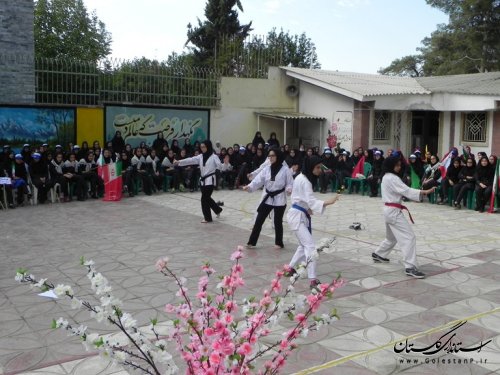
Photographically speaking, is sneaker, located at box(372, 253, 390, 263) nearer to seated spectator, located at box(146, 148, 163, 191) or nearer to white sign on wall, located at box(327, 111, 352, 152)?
seated spectator, located at box(146, 148, 163, 191)

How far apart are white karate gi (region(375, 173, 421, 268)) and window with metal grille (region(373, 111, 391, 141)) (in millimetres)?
12104

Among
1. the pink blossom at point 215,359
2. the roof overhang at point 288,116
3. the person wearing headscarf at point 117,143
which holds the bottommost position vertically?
the pink blossom at point 215,359

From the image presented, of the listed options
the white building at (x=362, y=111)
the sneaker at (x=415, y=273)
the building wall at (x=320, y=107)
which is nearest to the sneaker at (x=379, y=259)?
the sneaker at (x=415, y=273)

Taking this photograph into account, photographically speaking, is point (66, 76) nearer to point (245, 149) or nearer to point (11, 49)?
point (11, 49)

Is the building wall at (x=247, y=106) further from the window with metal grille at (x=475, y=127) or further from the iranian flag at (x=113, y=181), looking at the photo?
the window with metal grille at (x=475, y=127)

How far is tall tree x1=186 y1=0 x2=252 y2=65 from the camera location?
122 feet

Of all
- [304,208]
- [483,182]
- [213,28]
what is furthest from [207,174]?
[213,28]

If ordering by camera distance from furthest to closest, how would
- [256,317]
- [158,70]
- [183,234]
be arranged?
1. [158,70]
2. [183,234]
3. [256,317]


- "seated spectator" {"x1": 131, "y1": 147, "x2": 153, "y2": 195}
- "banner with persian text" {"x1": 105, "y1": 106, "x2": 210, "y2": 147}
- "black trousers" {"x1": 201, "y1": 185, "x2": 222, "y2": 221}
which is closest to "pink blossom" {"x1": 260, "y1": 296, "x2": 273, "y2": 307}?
"black trousers" {"x1": 201, "y1": 185, "x2": 222, "y2": 221}

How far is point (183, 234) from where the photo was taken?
9750 millimetres

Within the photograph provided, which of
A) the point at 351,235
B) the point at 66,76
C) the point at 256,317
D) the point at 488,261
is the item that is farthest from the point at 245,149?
the point at 256,317

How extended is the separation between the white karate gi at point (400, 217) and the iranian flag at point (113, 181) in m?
8.27

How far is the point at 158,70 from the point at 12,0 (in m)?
4.54

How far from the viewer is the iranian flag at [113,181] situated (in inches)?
547
